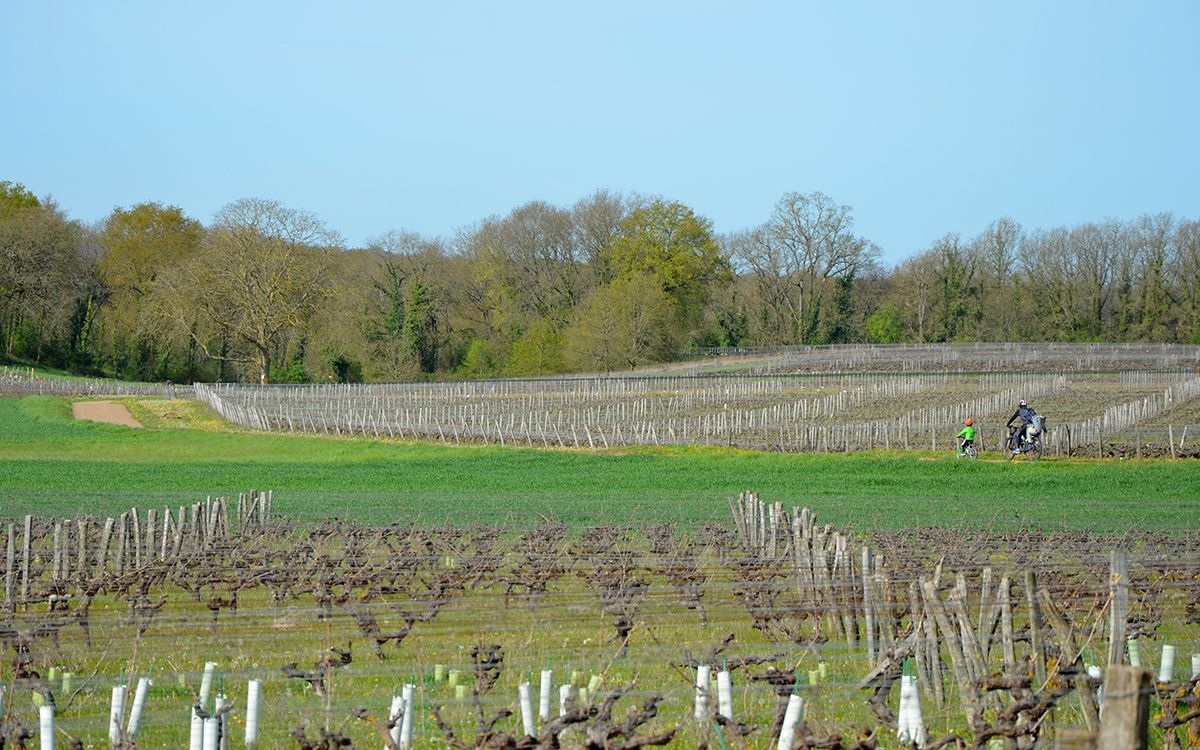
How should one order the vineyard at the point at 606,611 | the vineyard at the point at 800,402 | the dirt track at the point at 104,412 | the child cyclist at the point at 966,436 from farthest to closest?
the dirt track at the point at 104,412 < the vineyard at the point at 800,402 < the child cyclist at the point at 966,436 < the vineyard at the point at 606,611

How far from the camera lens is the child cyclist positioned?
108 ft

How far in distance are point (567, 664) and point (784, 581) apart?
341 cm

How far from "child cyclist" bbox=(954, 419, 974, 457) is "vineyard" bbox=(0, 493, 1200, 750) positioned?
1811cm

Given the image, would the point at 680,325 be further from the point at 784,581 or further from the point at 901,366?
the point at 784,581

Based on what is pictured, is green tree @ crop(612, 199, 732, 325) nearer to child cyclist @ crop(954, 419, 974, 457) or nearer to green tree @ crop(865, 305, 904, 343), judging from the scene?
green tree @ crop(865, 305, 904, 343)

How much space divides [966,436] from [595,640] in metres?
24.5

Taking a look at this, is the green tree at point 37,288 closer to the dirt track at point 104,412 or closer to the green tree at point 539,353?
the dirt track at point 104,412

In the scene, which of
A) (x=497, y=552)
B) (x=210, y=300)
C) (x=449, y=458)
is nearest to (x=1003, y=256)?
(x=210, y=300)

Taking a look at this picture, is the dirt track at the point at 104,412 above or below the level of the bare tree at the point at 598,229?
below

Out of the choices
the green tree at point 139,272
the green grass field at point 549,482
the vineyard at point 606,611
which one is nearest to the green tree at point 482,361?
the green tree at point 139,272

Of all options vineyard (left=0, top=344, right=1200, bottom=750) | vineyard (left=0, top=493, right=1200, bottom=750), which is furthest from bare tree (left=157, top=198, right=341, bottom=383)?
vineyard (left=0, top=493, right=1200, bottom=750)

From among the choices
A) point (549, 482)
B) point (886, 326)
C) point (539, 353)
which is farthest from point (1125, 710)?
point (886, 326)

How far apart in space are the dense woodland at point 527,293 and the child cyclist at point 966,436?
135 ft

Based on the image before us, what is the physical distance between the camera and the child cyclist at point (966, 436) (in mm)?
32969
